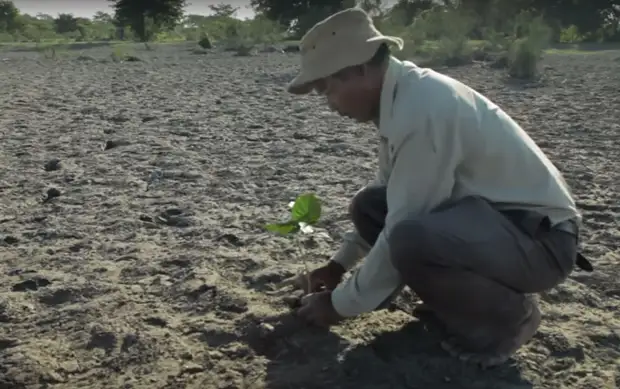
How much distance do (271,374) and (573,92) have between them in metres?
6.71

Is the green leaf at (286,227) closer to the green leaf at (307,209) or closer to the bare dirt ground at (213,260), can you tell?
the green leaf at (307,209)

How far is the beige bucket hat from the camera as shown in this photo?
1.92 metres

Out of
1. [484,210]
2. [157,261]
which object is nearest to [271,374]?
[484,210]

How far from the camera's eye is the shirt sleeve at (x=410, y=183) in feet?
6.10

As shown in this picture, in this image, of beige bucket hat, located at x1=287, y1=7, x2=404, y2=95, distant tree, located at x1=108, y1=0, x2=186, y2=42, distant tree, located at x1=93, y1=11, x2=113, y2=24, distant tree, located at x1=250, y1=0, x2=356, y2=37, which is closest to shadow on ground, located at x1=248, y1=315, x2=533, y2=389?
beige bucket hat, located at x1=287, y1=7, x2=404, y2=95

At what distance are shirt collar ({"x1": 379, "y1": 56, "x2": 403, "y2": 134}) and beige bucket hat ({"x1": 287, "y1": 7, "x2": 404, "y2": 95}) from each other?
0.21 feet

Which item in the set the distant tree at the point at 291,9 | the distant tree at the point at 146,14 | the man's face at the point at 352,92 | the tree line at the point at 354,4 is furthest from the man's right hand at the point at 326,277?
the distant tree at the point at 146,14

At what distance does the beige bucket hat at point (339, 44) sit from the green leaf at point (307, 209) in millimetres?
406

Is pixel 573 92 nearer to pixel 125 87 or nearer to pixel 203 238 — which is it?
pixel 125 87

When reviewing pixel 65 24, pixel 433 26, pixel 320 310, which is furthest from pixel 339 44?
pixel 65 24

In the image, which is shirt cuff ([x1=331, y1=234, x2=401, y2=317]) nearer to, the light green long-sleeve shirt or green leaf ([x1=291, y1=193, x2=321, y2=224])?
the light green long-sleeve shirt

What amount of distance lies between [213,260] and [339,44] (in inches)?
49.0

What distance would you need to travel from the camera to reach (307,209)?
2.28 m

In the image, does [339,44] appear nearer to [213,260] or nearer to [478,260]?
[478,260]
